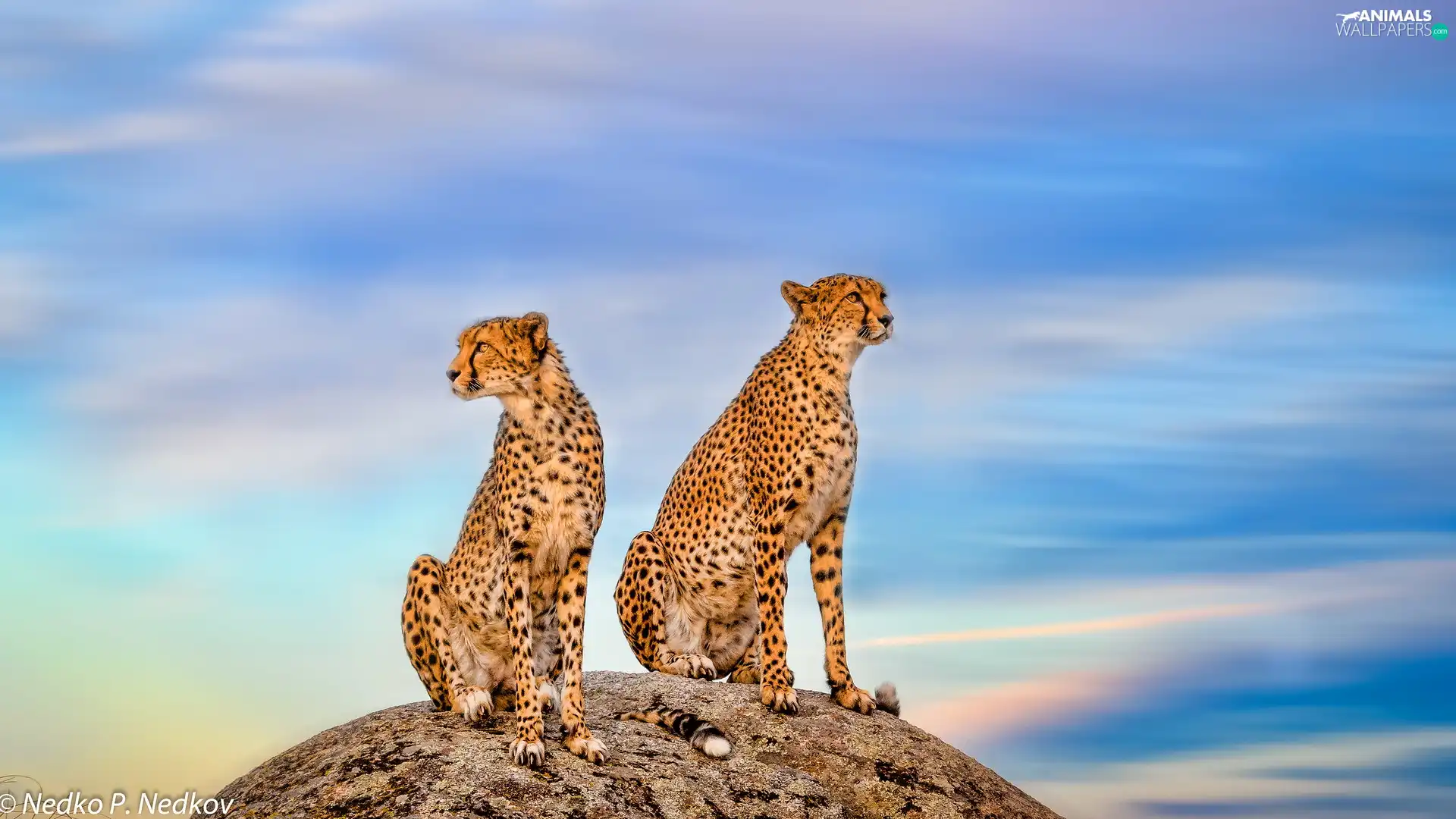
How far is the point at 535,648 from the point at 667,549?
2579mm

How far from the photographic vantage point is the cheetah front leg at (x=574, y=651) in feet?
31.7

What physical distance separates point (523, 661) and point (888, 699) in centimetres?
329

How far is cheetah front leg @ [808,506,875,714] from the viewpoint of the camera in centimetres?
1146

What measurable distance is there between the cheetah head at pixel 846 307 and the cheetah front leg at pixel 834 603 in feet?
4.33

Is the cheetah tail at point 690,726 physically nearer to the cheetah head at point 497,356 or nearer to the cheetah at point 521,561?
the cheetah at point 521,561

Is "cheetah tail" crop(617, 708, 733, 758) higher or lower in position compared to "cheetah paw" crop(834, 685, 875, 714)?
lower

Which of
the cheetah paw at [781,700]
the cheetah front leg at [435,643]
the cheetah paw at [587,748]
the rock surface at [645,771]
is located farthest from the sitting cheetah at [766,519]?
the cheetah front leg at [435,643]

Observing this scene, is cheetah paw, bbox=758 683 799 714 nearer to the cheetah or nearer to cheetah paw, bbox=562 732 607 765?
the cheetah

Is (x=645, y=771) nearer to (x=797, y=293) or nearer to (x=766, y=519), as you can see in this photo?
(x=766, y=519)

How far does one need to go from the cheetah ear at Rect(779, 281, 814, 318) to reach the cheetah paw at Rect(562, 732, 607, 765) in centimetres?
404

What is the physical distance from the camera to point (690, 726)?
10.5 metres

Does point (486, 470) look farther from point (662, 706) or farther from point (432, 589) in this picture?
point (662, 706)

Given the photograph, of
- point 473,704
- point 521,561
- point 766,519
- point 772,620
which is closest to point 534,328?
point 521,561

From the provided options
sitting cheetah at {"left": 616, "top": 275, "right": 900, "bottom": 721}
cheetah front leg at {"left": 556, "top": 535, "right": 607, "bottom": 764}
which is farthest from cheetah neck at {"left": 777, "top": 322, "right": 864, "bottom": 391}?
cheetah front leg at {"left": 556, "top": 535, "right": 607, "bottom": 764}
